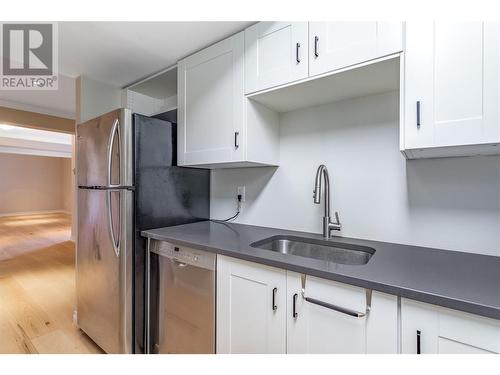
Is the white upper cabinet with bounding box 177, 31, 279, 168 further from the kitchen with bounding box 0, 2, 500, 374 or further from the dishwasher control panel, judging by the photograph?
the dishwasher control panel

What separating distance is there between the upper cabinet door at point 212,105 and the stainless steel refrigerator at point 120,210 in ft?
0.61

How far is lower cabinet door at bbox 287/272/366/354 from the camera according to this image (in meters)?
0.92

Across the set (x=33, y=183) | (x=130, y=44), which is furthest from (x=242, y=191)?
(x=33, y=183)

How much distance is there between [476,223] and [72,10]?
2.38 meters

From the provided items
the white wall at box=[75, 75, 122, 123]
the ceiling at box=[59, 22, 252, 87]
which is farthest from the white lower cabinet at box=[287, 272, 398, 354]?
the white wall at box=[75, 75, 122, 123]

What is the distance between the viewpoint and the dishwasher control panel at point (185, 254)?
1.34 metres

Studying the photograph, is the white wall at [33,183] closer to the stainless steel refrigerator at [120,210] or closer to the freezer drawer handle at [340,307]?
the stainless steel refrigerator at [120,210]

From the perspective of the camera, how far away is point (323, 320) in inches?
39.0

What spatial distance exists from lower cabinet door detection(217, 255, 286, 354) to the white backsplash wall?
0.66 m

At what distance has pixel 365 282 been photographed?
2.86 feet

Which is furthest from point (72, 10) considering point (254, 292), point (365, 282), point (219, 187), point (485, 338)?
point (485, 338)

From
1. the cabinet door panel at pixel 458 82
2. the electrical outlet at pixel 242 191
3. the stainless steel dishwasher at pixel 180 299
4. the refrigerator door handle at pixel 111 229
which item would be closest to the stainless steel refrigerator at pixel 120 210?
the refrigerator door handle at pixel 111 229

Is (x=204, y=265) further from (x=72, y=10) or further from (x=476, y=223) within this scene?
(x=72, y=10)

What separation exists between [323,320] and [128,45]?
210cm
